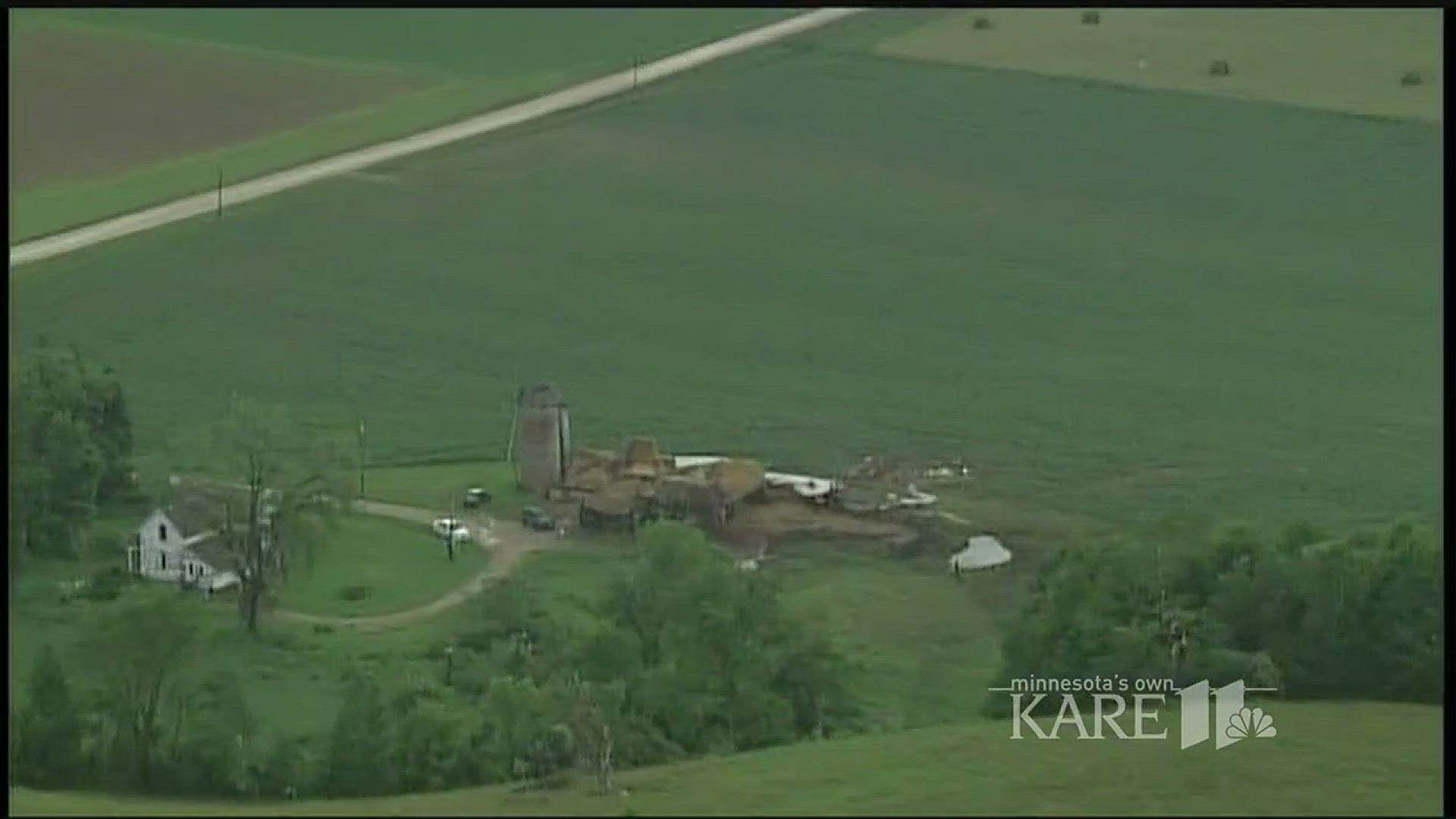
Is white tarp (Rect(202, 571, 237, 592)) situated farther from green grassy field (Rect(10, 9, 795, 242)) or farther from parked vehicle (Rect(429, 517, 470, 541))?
green grassy field (Rect(10, 9, 795, 242))

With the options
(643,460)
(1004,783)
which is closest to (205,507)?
(643,460)

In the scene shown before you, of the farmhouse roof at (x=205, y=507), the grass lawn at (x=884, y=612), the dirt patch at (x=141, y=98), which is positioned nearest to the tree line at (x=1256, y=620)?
the grass lawn at (x=884, y=612)

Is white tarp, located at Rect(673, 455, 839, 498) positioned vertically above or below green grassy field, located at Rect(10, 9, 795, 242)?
below

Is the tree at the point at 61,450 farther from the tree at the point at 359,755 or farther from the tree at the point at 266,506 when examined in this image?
the tree at the point at 359,755

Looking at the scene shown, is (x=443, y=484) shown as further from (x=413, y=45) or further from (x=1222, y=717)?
(x=413, y=45)

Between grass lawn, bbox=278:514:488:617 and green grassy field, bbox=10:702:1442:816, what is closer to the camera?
green grassy field, bbox=10:702:1442:816

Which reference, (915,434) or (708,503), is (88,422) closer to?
(708,503)

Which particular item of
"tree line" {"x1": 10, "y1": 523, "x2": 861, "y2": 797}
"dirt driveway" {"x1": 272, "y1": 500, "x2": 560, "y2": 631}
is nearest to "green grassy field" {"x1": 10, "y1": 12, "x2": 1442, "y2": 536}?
"dirt driveway" {"x1": 272, "y1": 500, "x2": 560, "y2": 631}
